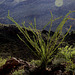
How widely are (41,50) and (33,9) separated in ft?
319

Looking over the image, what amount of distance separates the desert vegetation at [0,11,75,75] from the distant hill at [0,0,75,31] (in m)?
73.1

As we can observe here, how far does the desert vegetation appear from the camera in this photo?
5.15ft

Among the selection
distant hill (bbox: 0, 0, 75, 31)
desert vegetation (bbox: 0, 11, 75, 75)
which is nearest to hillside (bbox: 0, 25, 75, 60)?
desert vegetation (bbox: 0, 11, 75, 75)

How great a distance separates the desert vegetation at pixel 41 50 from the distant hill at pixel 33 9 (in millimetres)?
73065

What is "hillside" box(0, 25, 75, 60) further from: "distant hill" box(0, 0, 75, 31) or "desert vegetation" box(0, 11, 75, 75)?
"distant hill" box(0, 0, 75, 31)

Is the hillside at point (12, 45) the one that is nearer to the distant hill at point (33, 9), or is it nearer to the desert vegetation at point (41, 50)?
the desert vegetation at point (41, 50)

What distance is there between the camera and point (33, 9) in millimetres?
96062

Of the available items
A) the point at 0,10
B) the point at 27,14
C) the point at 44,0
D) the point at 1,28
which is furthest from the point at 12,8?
the point at 1,28

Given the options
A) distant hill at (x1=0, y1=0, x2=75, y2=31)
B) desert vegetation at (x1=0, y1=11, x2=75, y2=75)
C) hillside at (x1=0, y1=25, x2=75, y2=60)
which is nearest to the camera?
desert vegetation at (x1=0, y1=11, x2=75, y2=75)

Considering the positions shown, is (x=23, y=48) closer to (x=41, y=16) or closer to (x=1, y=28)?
(x=1, y=28)

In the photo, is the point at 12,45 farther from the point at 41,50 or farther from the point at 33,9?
the point at 33,9

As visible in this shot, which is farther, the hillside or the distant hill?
the distant hill

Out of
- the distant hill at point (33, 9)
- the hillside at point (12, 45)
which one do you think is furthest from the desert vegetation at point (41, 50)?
the distant hill at point (33, 9)

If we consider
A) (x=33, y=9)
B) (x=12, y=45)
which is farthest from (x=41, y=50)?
(x=33, y=9)
